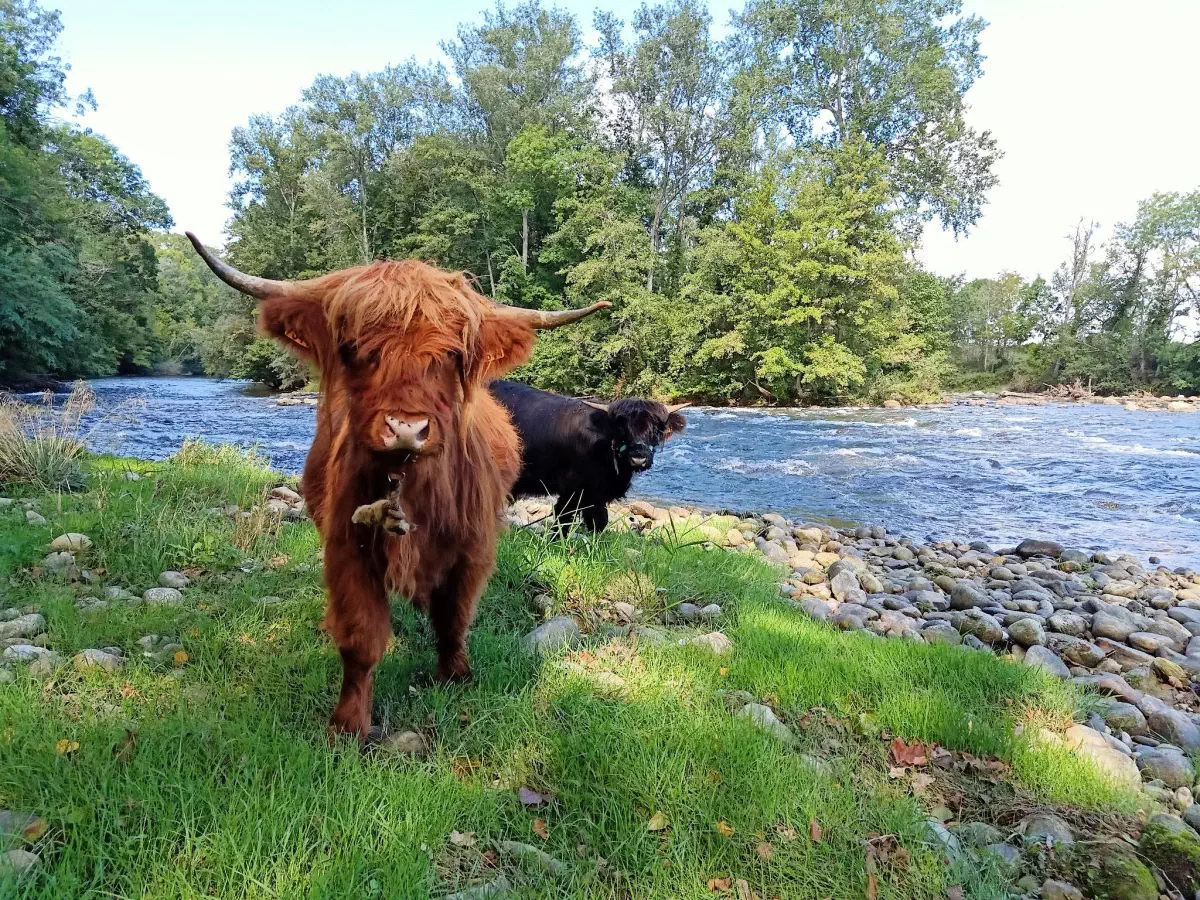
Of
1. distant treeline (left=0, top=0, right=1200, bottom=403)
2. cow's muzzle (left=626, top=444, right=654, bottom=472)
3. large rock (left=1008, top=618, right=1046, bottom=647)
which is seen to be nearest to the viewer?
large rock (left=1008, top=618, right=1046, bottom=647)

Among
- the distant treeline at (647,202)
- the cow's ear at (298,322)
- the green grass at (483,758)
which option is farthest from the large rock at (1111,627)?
the distant treeline at (647,202)

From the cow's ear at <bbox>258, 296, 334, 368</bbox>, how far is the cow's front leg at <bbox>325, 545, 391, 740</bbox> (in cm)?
81

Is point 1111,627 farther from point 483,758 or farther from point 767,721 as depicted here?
point 483,758

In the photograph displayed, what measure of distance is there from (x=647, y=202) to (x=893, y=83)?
15.2 metres

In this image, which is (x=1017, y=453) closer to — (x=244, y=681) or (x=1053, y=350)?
(x=244, y=681)

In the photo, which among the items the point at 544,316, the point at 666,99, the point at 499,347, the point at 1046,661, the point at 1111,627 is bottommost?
the point at 1111,627

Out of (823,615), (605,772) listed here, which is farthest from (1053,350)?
(605,772)

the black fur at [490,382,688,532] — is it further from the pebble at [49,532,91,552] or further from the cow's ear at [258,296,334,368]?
the cow's ear at [258,296,334,368]

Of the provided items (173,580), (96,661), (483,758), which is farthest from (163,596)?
(483,758)

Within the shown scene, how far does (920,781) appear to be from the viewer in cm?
259

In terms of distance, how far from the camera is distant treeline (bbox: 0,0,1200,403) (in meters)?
29.9

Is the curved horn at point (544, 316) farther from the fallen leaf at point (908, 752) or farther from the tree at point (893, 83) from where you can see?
the tree at point (893, 83)

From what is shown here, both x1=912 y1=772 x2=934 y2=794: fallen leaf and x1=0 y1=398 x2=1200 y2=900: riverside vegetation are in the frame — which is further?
x1=912 y1=772 x2=934 y2=794: fallen leaf

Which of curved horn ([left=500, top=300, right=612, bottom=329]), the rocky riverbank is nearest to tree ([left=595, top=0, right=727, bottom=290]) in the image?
the rocky riverbank
